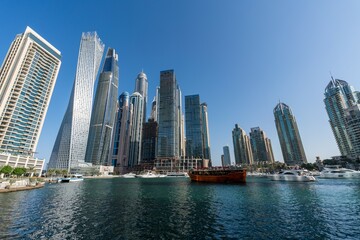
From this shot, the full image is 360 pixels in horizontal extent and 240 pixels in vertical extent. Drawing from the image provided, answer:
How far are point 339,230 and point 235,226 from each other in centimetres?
1178

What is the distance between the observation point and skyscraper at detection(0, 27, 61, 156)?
430 ft

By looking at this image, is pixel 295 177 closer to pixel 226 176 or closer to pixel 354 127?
pixel 226 176

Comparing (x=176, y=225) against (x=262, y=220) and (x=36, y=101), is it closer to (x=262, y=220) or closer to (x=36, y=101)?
(x=262, y=220)

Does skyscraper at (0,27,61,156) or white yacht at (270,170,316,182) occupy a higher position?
skyscraper at (0,27,61,156)

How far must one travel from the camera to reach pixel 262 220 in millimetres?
22969

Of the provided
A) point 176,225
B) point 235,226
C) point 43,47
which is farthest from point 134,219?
point 43,47

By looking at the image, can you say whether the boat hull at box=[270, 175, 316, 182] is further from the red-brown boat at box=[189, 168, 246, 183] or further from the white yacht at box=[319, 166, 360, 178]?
the white yacht at box=[319, 166, 360, 178]

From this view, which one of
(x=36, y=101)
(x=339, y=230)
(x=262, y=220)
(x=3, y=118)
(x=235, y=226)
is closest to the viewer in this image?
(x=339, y=230)

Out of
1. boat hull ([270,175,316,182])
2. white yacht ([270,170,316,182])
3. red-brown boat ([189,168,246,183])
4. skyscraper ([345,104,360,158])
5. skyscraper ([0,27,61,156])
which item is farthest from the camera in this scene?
skyscraper ([345,104,360,158])

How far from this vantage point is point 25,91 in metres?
142

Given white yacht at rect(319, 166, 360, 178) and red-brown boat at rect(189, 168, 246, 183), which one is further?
white yacht at rect(319, 166, 360, 178)

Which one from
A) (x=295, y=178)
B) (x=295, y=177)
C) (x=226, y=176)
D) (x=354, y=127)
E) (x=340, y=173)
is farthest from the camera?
(x=354, y=127)

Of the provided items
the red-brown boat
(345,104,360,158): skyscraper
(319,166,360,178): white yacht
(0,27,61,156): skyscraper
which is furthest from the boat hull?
(0,27,61,156): skyscraper

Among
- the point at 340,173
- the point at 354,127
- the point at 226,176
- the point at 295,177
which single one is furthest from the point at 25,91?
the point at 354,127
